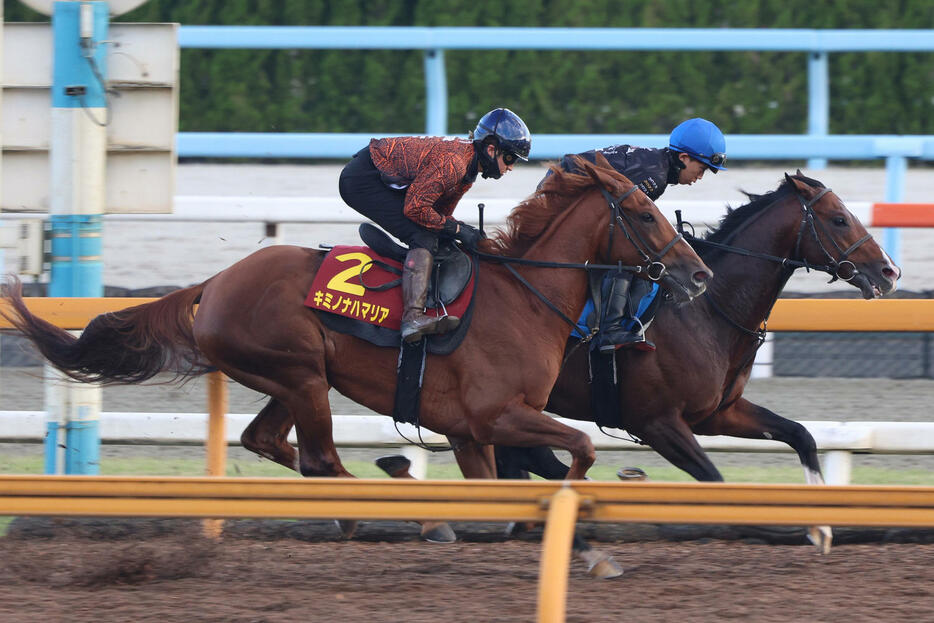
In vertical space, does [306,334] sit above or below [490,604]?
above

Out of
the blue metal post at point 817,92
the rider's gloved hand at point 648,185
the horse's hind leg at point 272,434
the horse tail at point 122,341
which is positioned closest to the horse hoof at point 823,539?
the rider's gloved hand at point 648,185

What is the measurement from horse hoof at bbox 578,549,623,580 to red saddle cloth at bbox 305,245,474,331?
38.8 inches

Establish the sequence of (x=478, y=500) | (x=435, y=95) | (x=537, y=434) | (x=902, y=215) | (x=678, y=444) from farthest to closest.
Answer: (x=435, y=95)
(x=902, y=215)
(x=678, y=444)
(x=537, y=434)
(x=478, y=500)

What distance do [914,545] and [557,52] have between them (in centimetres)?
818

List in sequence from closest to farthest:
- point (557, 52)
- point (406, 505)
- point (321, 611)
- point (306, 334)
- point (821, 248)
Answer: point (406, 505)
point (321, 611)
point (306, 334)
point (821, 248)
point (557, 52)

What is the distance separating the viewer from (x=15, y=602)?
402 cm

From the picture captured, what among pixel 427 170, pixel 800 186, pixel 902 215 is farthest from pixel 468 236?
pixel 902 215

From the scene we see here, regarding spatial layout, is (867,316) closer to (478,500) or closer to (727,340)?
(727,340)

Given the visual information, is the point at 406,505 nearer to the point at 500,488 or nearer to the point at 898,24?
the point at 500,488

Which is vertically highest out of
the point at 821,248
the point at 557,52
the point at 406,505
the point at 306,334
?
the point at 557,52

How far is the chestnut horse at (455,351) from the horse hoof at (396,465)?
0.87 ft

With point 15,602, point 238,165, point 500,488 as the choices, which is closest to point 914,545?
point 500,488

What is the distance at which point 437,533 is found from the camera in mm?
5117

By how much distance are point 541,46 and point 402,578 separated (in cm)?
684
